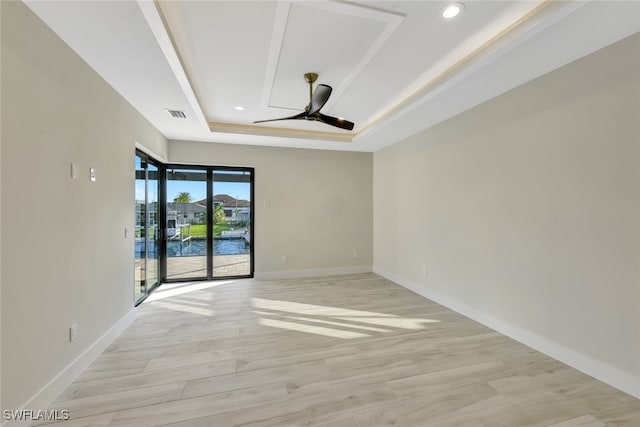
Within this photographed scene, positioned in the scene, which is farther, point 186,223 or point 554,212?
point 186,223

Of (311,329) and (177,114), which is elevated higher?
(177,114)

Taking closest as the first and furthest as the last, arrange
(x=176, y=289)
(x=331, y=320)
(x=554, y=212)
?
1. (x=554, y=212)
2. (x=331, y=320)
3. (x=176, y=289)

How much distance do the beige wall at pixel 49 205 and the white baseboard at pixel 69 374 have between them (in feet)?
0.17

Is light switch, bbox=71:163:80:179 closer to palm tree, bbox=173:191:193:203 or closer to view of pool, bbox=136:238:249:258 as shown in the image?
palm tree, bbox=173:191:193:203

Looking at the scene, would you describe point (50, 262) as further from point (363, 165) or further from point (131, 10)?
point (363, 165)

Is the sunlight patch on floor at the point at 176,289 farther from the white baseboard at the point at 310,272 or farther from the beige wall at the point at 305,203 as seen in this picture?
the beige wall at the point at 305,203

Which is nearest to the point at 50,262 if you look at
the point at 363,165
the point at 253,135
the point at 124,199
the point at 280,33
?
the point at 124,199

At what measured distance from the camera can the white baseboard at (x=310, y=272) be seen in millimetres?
5164

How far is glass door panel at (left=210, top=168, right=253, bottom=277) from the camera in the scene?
5043 mm

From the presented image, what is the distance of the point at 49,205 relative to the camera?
1.84 metres

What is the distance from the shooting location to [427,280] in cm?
412

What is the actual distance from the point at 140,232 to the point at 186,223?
1.08m

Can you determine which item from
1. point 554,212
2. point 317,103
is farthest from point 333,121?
point 554,212

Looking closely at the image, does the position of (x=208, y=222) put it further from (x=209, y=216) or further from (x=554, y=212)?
(x=554, y=212)
